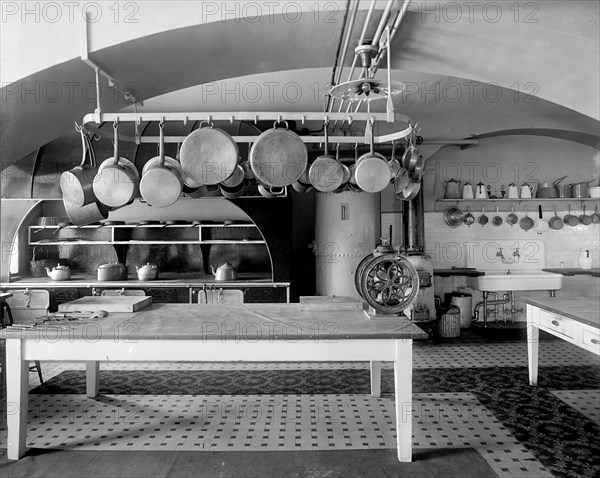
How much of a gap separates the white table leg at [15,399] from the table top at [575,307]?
14.4 ft

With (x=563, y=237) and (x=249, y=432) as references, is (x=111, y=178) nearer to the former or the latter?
(x=249, y=432)

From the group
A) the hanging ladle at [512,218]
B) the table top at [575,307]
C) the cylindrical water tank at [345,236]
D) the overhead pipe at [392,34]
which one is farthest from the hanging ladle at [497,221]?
the overhead pipe at [392,34]

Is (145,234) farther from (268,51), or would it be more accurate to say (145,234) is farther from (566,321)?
(566,321)

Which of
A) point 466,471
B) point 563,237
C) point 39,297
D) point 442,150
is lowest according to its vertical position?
point 466,471

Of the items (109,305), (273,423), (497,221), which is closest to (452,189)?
(497,221)

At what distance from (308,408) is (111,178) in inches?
105

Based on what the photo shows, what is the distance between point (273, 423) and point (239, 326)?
1073mm

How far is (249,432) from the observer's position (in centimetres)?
409

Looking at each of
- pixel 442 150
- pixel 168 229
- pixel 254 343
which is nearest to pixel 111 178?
pixel 254 343

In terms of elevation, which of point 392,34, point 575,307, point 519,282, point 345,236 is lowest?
point 519,282

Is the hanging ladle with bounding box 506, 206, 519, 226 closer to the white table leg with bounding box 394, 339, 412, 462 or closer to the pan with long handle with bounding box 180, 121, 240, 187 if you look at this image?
the white table leg with bounding box 394, 339, 412, 462

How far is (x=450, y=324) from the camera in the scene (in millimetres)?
7516

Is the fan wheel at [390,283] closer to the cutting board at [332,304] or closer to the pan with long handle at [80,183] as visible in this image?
the cutting board at [332,304]

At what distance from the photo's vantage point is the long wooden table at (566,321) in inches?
159
